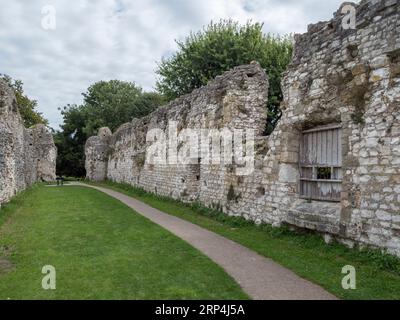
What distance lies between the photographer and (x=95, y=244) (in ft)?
28.1

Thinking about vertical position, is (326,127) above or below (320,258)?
above

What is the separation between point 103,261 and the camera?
7.20 metres

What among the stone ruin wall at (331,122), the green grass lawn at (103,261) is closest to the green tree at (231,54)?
the stone ruin wall at (331,122)

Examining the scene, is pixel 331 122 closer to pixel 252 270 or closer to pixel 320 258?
pixel 320 258

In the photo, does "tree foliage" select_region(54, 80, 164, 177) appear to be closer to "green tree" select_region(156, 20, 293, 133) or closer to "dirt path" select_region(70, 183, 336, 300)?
"green tree" select_region(156, 20, 293, 133)

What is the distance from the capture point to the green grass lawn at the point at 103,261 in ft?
18.6

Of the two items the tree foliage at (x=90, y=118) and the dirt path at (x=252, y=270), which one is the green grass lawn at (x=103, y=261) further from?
the tree foliage at (x=90, y=118)

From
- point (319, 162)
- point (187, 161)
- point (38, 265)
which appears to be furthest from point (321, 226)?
point (187, 161)

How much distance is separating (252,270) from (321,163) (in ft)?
11.7

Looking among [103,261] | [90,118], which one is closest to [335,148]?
[103,261]

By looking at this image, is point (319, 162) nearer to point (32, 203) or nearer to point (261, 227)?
point (261, 227)

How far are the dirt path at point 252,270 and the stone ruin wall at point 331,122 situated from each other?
1.74 metres


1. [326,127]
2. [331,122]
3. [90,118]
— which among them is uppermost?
[90,118]

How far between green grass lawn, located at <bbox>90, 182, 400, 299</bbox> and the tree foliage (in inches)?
1239
